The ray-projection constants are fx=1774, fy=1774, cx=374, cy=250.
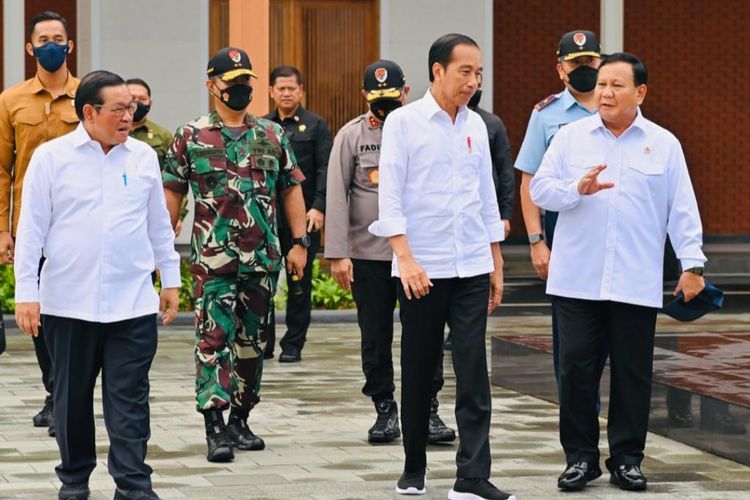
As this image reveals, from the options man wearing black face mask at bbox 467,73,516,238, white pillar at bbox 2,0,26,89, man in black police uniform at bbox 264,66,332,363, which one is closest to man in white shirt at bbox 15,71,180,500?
man wearing black face mask at bbox 467,73,516,238

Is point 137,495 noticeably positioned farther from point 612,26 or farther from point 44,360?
point 612,26

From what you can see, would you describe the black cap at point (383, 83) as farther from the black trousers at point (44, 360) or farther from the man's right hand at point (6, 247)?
the black trousers at point (44, 360)

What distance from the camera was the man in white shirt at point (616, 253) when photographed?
25.7ft

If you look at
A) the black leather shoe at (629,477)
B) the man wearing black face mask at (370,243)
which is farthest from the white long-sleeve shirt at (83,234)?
the black leather shoe at (629,477)

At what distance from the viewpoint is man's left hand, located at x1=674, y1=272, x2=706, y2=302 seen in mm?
7840

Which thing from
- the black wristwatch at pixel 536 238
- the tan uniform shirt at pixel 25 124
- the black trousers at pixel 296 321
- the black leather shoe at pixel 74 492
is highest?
the tan uniform shirt at pixel 25 124

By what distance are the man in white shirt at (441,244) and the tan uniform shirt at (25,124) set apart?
2.39 meters

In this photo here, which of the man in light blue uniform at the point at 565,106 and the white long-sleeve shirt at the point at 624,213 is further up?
the man in light blue uniform at the point at 565,106

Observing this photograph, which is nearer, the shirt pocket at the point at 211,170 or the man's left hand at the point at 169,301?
the man's left hand at the point at 169,301

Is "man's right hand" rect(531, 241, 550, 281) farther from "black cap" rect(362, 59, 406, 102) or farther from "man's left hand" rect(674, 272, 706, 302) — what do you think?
"black cap" rect(362, 59, 406, 102)

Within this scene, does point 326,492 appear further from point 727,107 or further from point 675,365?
point 727,107

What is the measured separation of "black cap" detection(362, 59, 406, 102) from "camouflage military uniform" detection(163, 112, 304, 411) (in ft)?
2.19

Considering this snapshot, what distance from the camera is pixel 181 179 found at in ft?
28.7

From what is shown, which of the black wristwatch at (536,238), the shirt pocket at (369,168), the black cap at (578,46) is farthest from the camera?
the shirt pocket at (369,168)
